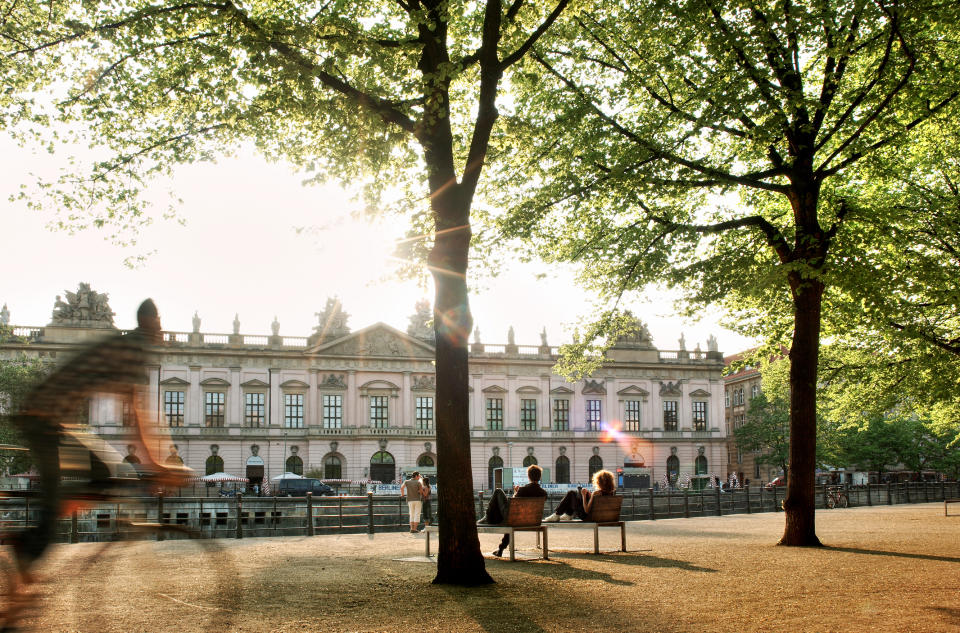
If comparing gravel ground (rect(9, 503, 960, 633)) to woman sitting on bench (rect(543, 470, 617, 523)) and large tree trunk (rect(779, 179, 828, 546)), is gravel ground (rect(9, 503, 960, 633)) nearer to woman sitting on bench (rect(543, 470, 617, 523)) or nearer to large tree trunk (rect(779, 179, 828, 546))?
woman sitting on bench (rect(543, 470, 617, 523))

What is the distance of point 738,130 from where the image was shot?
48.5 ft

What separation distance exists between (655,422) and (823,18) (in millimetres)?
60102

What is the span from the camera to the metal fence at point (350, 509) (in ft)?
67.2

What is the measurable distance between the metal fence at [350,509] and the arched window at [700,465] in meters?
27.3

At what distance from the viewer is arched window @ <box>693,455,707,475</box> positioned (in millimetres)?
70938

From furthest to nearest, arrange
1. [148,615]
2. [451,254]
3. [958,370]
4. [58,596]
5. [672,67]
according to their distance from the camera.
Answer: [958,370]
[672,67]
[451,254]
[58,596]
[148,615]

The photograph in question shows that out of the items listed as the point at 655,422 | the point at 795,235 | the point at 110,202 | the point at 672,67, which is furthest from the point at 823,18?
the point at 655,422

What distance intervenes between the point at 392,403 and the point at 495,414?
331 inches

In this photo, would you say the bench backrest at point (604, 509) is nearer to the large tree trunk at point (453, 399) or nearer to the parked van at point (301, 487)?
the large tree trunk at point (453, 399)

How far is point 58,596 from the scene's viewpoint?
815 centimetres

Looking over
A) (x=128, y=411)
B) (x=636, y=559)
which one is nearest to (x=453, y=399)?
(x=636, y=559)

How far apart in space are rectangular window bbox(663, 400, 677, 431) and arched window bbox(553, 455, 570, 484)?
892cm

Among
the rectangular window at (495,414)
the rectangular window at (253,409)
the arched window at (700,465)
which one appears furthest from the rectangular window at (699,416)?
the rectangular window at (253,409)

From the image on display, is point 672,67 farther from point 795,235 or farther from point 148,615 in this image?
point 148,615
